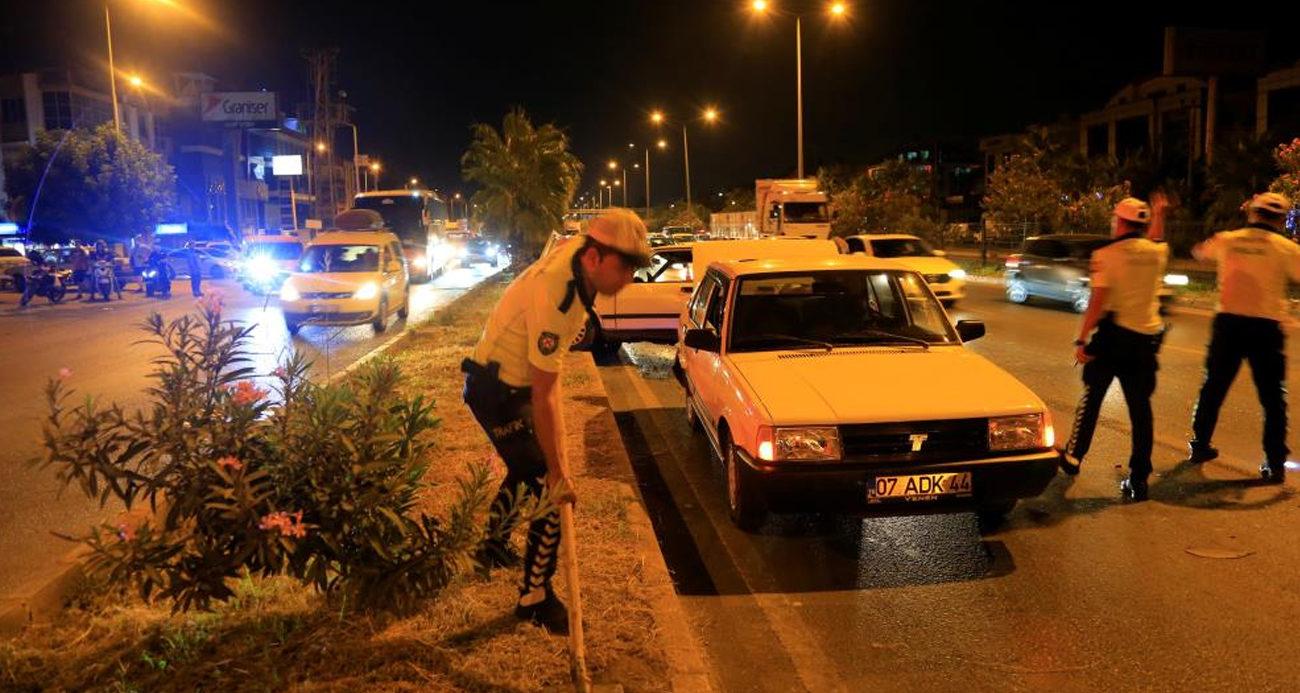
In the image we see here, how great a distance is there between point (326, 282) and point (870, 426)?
555 inches

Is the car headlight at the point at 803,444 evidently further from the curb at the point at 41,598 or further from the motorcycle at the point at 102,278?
the motorcycle at the point at 102,278

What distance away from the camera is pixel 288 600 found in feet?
13.3

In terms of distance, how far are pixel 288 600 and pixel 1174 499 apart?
5.30m

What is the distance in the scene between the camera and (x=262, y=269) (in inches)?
1129

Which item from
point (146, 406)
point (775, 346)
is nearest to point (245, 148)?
point (146, 406)

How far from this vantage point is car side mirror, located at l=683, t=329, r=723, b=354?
6.45m

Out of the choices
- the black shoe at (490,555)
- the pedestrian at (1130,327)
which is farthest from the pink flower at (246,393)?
the pedestrian at (1130,327)

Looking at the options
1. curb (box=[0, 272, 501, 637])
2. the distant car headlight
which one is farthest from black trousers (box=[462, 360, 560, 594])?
the distant car headlight

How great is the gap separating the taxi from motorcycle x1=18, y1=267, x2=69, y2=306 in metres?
10.6

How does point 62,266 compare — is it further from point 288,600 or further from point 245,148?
point 245,148

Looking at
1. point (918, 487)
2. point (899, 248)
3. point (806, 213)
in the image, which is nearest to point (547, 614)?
point (918, 487)

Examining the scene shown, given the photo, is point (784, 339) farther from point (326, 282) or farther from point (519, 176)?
point (519, 176)

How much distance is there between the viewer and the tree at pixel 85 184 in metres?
37.4

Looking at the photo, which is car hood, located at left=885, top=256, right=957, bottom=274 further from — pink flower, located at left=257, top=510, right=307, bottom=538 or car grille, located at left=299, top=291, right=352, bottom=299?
pink flower, located at left=257, top=510, right=307, bottom=538
